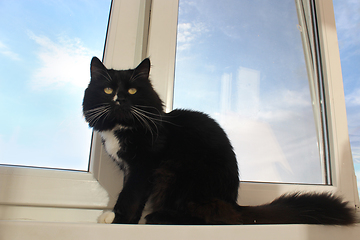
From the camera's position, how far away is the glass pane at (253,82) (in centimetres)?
126

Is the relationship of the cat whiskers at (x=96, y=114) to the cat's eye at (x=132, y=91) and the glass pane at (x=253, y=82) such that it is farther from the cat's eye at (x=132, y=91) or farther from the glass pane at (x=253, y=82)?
the glass pane at (x=253, y=82)

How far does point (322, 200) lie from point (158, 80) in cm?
85

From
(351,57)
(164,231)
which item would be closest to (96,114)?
(164,231)

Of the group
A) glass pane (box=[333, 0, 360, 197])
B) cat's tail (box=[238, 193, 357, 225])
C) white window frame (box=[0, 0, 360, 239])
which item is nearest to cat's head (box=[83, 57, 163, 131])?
white window frame (box=[0, 0, 360, 239])

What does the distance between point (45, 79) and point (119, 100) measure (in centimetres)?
41

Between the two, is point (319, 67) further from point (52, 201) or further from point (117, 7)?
point (52, 201)

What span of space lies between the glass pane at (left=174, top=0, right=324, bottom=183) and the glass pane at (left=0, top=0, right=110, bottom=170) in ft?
1.59

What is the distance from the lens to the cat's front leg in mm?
720

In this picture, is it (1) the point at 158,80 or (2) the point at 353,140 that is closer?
(1) the point at 158,80

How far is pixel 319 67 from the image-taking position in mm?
1395

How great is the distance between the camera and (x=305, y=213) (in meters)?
0.78

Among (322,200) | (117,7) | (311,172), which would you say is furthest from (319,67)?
(117,7)

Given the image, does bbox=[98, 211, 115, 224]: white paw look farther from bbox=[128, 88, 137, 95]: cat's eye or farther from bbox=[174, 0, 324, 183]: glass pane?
bbox=[174, 0, 324, 183]: glass pane

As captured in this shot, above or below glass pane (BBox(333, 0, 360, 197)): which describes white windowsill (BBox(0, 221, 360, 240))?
below
